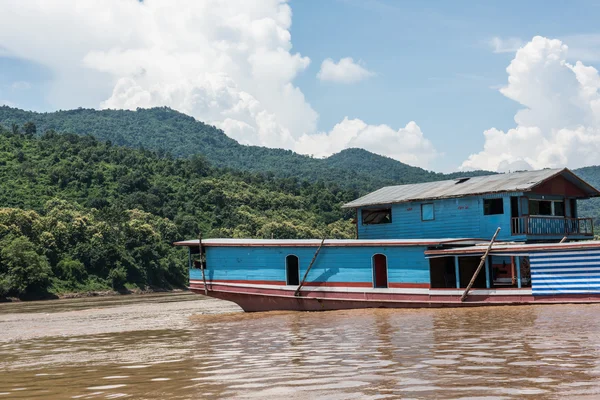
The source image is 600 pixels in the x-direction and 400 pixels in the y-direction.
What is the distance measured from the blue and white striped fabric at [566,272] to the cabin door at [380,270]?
539 cm

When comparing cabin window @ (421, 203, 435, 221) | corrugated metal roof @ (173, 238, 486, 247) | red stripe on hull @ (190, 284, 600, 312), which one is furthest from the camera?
cabin window @ (421, 203, 435, 221)

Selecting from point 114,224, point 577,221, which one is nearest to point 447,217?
point 577,221

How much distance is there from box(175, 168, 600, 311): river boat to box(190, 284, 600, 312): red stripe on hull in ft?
0.12

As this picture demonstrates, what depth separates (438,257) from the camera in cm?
2400

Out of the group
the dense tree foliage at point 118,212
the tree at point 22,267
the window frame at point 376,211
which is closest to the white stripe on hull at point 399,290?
the window frame at point 376,211

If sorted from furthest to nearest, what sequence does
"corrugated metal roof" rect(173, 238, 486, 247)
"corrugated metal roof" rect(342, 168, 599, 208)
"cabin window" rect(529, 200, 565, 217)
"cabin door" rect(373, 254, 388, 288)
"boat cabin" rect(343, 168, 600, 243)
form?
1. "cabin window" rect(529, 200, 565, 217)
2. "corrugated metal roof" rect(342, 168, 599, 208)
3. "boat cabin" rect(343, 168, 600, 243)
4. "cabin door" rect(373, 254, 388, 288)
5. "corrugated metal roof" rect(173, 238, 486, 247)

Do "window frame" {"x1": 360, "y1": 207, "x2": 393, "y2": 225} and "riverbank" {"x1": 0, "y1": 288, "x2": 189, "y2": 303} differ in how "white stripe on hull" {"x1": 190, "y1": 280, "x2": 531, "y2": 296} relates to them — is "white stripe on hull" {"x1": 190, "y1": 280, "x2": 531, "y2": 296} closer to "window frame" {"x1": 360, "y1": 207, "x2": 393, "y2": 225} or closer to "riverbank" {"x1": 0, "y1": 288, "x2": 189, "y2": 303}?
"window frame" {"x1": 360, "y1": 207, "x2": 393, "y2": 225}

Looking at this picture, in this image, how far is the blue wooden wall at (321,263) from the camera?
23734 mm

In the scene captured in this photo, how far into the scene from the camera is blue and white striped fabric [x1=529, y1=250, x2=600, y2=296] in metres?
20.0

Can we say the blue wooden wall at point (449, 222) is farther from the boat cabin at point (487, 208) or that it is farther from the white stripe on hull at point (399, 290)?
the white stripe on hull at point (399, 290)

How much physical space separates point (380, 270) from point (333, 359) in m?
13.2

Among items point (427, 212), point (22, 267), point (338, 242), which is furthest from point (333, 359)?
point (22, 267)

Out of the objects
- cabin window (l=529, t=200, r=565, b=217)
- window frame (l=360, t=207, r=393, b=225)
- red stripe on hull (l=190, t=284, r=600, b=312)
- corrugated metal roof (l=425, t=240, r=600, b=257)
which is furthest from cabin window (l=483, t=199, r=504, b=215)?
red stripe on hull (l=190, t=284, r=600, b=312)

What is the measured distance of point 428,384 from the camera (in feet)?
29.0
